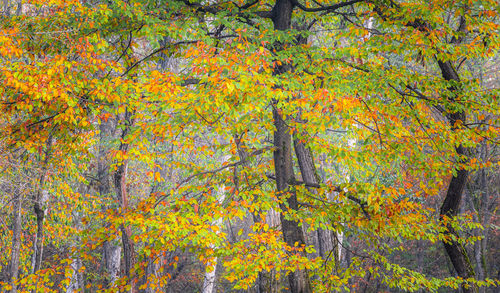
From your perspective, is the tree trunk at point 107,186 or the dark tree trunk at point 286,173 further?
the tree trunk at point 107,186

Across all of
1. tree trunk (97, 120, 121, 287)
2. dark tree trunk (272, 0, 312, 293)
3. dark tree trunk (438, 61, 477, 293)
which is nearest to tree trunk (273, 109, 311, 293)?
dark tree trunk (272, 0, 312, 293)

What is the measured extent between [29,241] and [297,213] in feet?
25.3

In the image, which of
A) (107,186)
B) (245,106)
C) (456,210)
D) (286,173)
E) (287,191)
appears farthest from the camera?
(107,186)

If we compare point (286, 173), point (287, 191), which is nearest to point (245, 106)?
point (287, 191)

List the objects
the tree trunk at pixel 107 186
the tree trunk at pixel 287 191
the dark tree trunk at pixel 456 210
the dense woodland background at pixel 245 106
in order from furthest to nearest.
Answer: the tree trunk at pixel 107 186, the dark tree trunk at pixel 456 210, the tree trunk at pixel 287 191, the dense woodland background at pixel 245 106

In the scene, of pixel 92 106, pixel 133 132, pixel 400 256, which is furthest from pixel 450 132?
pixel 400 256

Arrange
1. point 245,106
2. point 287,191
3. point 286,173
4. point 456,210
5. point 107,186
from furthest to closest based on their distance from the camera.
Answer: point 107,186 < point 456,210 < point 286,173 < point 287,191 < point 245,106

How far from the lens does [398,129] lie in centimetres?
683

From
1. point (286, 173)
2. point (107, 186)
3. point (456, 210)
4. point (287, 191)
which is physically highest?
point (107, 186)

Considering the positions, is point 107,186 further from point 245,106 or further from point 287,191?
point 245,106

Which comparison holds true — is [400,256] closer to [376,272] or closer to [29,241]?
[376,272]

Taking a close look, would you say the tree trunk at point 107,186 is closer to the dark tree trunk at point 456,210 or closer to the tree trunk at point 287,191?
the tree trunk at point 287,191

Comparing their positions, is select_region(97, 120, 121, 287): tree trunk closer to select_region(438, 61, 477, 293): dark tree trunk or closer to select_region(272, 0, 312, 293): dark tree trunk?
select_region(272, 0, 312, 293): dark tree trunk

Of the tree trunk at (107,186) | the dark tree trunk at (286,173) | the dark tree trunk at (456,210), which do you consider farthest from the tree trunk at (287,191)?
the tree trunk at (107,186)
